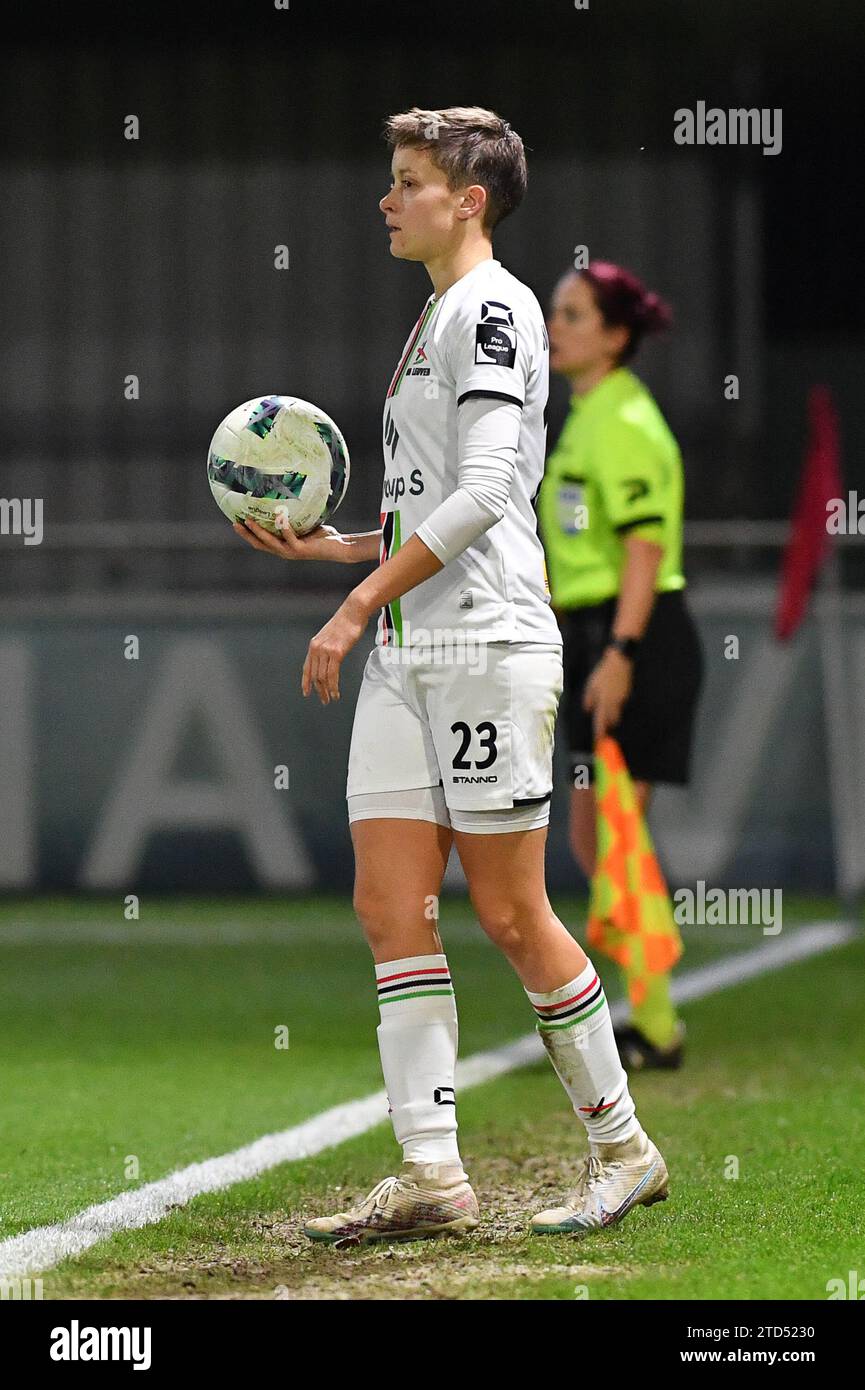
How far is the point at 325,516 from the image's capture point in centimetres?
395

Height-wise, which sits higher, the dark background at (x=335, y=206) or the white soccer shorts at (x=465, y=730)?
the dark background at (x=335, y=206)

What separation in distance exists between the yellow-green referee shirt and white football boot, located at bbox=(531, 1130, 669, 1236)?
247 centimetres

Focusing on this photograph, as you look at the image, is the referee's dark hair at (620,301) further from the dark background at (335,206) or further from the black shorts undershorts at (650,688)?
the dark background at (335,206)

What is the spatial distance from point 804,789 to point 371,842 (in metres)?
7.17

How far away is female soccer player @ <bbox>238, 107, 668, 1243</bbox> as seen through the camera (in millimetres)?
3721

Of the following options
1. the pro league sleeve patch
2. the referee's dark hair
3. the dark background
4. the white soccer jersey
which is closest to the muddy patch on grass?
the white soccer jersey

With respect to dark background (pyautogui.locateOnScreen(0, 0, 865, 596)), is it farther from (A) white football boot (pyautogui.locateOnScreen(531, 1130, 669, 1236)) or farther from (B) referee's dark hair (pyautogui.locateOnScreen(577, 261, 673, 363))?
(A) white football boot (pyautogui.locateOnScreen(531, 1130, 669, 1236))

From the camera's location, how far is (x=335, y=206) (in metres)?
14.0

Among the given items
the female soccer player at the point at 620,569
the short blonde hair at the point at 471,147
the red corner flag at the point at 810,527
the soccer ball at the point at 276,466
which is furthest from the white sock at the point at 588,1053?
the red corner flag at the point at 810,527

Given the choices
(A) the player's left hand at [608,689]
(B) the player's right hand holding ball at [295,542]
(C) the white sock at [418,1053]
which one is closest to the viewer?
(C) the white sock at [418,1053]

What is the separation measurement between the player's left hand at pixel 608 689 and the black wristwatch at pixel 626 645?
0.04 ft

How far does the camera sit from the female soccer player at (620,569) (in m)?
6.00
